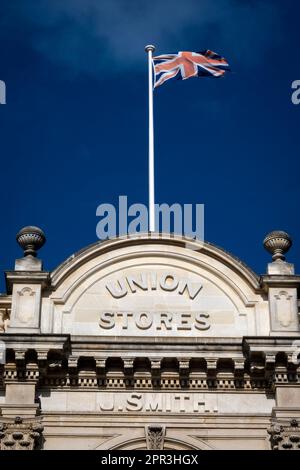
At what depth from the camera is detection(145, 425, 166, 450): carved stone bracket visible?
3159 cm

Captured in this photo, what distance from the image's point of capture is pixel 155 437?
31.7 meters

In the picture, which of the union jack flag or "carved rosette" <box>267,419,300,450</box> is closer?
"carved rosette" <box>267,419,300,450</box>

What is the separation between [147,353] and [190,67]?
33.7ft

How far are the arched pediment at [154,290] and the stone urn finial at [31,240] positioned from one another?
34.1 inches

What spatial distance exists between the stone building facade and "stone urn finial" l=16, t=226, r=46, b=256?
0.03 m

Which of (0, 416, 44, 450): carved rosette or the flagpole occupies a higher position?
the flagpole

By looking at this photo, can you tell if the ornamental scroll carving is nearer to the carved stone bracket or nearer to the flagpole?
the carved stone bracket

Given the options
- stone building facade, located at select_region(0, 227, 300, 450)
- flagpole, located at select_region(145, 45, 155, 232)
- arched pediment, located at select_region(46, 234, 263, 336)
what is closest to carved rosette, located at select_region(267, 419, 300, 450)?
stone building facade, located at select_region(0, 227, 300, 450)

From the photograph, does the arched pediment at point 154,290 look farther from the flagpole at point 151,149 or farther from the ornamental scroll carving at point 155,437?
the ornamental scroll carving at point 155,437

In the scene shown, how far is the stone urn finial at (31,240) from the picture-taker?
112 feet

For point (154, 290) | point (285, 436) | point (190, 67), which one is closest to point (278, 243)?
point (154, 290)

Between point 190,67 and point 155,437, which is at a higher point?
point 190,67

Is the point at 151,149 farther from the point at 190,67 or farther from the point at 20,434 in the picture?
the point at 20,434
